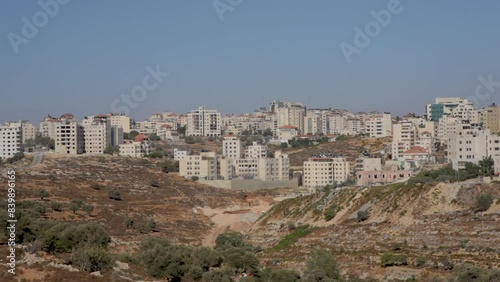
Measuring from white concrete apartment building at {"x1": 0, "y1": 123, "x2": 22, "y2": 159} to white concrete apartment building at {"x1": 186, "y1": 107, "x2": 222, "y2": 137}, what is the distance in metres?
39.8

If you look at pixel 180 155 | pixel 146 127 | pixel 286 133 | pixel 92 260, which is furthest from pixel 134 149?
pixel 92 260

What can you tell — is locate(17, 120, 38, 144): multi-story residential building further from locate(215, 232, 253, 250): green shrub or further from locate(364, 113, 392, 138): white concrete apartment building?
locate(215, 232, 253, 250): green shrub

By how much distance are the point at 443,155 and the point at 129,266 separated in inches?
2072

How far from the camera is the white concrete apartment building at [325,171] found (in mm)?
74562

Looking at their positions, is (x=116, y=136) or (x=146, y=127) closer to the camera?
(x=116, y=136)

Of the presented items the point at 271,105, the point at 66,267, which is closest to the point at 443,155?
the point at 66,267

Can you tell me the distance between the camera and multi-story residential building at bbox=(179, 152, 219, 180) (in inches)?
2955

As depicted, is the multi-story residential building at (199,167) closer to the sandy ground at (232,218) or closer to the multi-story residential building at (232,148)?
the sandy ground at (232,218)

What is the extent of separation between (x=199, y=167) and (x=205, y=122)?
5293 centimetres

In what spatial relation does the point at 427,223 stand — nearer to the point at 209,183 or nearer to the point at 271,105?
the point at 209,183

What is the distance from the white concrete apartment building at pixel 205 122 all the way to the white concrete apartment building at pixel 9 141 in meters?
39.8

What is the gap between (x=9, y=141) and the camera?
90.4 metres

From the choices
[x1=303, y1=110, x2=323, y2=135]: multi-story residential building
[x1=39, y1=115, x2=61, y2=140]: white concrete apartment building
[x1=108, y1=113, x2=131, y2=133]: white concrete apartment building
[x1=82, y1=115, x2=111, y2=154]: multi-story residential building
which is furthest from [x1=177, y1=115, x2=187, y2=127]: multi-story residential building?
[x1=82, y1=115, x2=111, y2=154]: multi-story residential building

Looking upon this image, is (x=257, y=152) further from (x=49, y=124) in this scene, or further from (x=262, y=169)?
(x=49, y=124)
